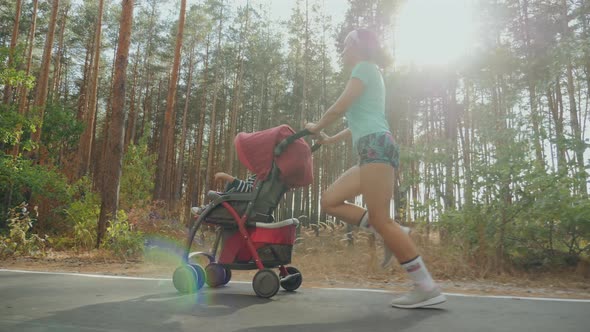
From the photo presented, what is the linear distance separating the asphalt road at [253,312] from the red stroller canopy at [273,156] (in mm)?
964

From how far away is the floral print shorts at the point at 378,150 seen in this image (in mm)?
2805

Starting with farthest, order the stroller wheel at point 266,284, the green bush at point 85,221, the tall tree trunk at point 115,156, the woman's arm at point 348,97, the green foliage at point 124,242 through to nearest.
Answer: the green bush at point 85,221, the tall tree trunk at point 115,156, the green foliage at point 124,242, the stroller wheel at point 266,284, the woman's arm at point 348,97

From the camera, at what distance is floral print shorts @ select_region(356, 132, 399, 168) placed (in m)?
2.80

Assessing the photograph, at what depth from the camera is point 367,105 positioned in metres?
2.96

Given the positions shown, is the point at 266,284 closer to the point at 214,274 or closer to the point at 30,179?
the point at 214,274

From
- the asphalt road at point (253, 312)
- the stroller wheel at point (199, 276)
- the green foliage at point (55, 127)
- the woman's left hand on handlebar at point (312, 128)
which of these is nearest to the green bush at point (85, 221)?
the green foliage at point (55, 127)

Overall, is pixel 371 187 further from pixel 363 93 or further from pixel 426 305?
pixel 426 305

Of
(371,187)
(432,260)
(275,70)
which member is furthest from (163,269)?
(275,70)

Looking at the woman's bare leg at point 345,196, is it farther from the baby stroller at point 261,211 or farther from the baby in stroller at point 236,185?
the baby in stroller at point 236,185

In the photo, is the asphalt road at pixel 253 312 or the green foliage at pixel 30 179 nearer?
the asphalt road at pixel 253 312

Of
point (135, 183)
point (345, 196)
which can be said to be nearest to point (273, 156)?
point (345, 196)

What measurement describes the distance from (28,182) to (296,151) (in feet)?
32.8

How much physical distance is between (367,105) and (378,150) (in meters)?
0.36

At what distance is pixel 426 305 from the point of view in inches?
110
